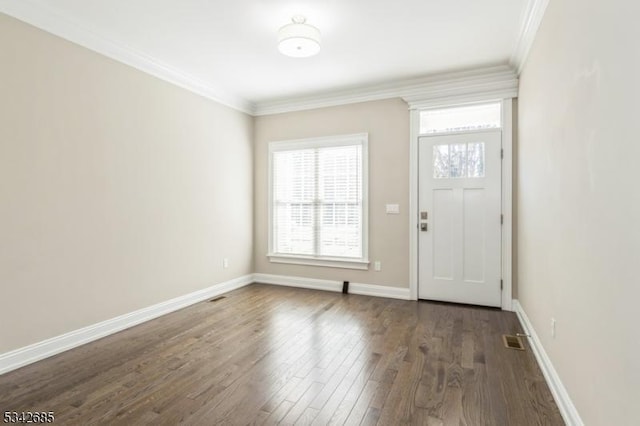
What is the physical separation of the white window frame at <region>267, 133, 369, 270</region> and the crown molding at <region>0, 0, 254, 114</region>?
118cm

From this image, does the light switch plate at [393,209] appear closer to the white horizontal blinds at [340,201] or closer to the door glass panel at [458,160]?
the white horizontal blinds at [340,201]

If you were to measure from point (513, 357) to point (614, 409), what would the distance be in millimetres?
1498

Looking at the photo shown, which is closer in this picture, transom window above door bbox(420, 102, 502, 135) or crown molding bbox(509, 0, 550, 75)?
crown molding bbox(509, 0, 550, 75)

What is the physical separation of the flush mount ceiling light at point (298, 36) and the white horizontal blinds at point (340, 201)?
189cm

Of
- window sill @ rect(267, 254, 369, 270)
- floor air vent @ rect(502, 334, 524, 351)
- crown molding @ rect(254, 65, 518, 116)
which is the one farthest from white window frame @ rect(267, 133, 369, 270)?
floor air vent @ rect(502, 334, 524, 351)

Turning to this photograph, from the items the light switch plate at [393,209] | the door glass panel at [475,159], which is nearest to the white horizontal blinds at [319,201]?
the light switch plate at [393,209]

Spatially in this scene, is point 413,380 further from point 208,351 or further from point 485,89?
point 485,89

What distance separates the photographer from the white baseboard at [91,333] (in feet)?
8.61

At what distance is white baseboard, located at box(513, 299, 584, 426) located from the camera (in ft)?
6.16

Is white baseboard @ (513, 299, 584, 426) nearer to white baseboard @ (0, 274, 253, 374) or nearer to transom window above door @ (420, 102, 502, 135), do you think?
transom window above door @ (420, 102, 502, 135)

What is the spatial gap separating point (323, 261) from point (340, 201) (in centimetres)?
92

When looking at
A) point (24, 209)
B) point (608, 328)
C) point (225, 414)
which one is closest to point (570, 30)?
point (608, 328)

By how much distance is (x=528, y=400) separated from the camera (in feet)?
7.13

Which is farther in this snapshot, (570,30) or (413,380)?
(413,380)
